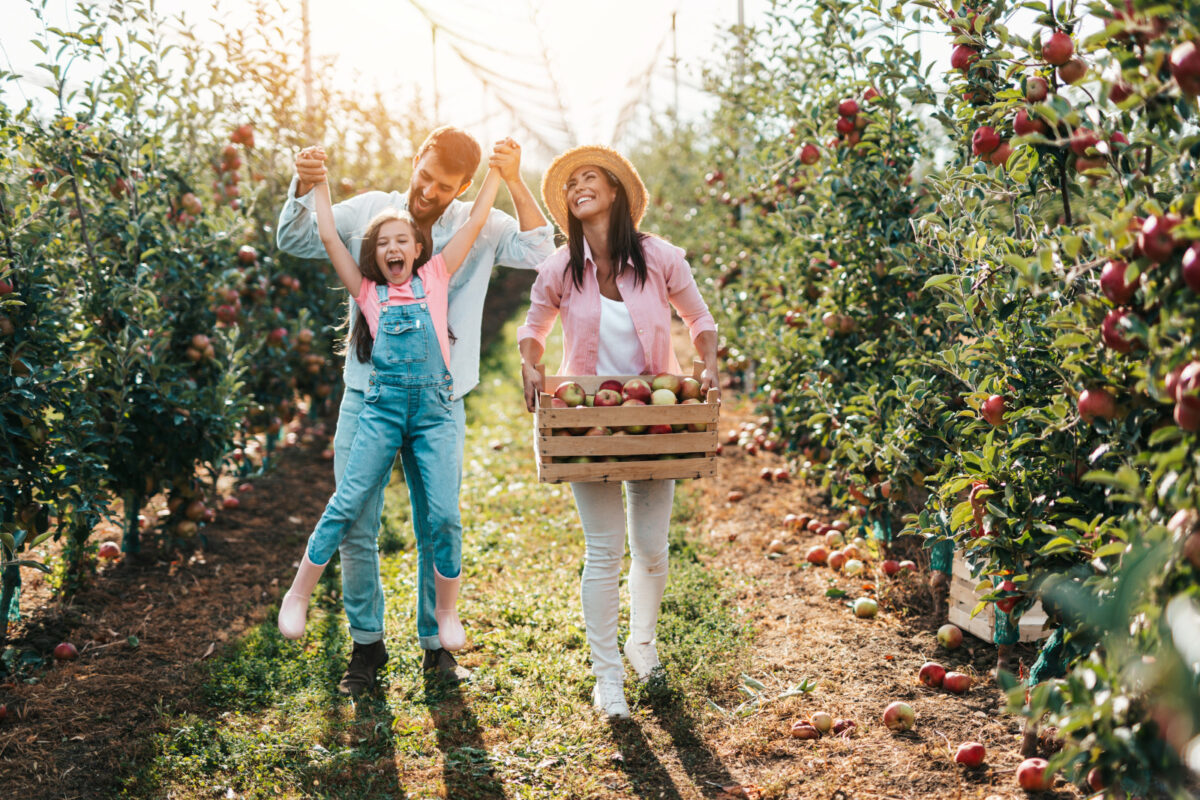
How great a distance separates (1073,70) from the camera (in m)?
2.27

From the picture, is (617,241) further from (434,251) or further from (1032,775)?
(1032,775)

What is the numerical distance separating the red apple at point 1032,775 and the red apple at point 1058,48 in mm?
1736

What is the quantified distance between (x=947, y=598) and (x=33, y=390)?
3.48 m

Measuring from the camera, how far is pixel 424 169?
10.2 feet

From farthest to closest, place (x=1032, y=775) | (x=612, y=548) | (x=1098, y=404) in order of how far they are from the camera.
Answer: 1. (x=612, y=548)
2. (x=1032, y=775)
3. (x=1098, y=404)

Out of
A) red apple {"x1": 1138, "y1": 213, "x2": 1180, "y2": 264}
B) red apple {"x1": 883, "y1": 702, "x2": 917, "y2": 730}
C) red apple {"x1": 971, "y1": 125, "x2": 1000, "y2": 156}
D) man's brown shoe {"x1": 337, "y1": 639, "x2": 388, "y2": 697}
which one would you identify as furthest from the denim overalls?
red apple {"x1": 1138, "y1": 213, "x2": 1180, "y2": 264}

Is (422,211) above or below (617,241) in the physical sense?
above

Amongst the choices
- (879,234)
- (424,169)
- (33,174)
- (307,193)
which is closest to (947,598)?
(879,234)

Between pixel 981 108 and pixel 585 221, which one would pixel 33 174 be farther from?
pixel 981 108

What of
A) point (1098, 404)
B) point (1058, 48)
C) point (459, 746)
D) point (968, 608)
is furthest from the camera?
point (968, 608)

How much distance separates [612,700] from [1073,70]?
2.19 m

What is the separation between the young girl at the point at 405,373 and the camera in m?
3.00

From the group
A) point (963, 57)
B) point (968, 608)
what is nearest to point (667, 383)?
point (963, 57)

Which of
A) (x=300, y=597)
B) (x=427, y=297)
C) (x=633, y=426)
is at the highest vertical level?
(x=427, y=297)
